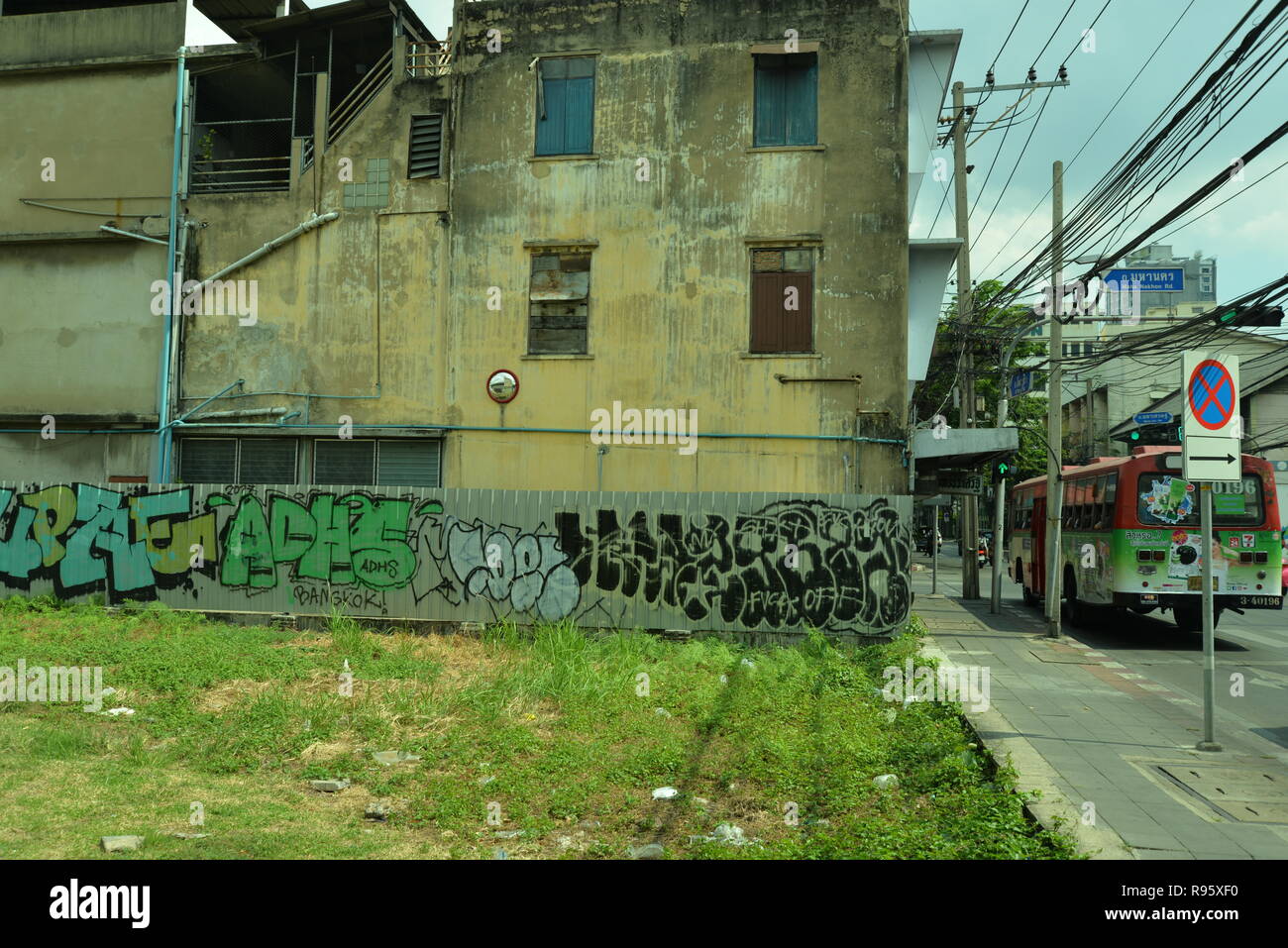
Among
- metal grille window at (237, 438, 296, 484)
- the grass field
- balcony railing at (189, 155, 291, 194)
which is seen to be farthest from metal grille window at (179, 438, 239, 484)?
the grass field

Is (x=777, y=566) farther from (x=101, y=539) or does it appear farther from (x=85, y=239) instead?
(x=85, y=239)

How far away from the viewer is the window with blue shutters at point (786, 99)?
15695mm

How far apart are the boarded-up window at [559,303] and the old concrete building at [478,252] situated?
4cm

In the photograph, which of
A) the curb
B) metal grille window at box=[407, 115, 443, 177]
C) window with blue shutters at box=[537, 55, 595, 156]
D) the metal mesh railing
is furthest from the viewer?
the metal mesh railing

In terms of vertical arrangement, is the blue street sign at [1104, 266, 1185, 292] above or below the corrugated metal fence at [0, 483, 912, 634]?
above

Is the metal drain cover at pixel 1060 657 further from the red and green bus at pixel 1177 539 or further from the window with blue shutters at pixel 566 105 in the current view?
the window with blue shutters at pixel 566 105

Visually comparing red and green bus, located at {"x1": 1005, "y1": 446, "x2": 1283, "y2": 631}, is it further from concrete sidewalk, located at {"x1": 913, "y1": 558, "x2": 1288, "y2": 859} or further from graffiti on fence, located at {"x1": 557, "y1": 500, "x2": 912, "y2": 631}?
graffiti on fence, located at {"x1": 557, "y1": 500, "x2": 912, "y2": 631}

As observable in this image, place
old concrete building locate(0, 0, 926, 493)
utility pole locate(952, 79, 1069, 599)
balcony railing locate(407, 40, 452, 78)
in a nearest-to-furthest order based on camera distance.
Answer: old concrete building locate(0, 0, 926, 493) < balcony railing locate(407, 40, 452, 78) < utility pole locate(952, 79, 1069, 599)

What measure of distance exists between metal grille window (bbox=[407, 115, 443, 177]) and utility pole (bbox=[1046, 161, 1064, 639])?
1021cm

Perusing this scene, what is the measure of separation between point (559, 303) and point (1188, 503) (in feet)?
35.1

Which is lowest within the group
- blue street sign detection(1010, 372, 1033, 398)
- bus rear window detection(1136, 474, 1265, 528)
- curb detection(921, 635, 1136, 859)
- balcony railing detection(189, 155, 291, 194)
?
curb detection(921, 635, 1136, 859)

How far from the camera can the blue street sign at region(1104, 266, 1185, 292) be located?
15328 millimetres

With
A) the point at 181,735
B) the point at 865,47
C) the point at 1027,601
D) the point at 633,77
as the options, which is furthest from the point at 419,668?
the point at 1027,601
